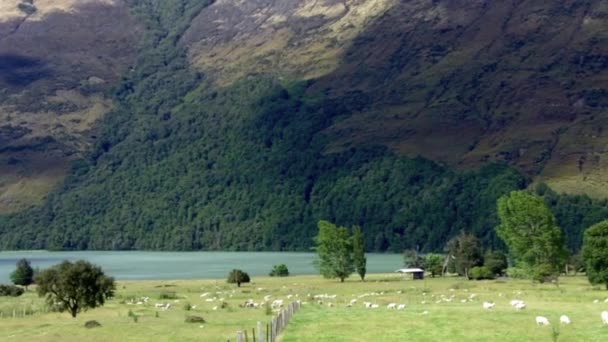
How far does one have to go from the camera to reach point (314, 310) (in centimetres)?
6231

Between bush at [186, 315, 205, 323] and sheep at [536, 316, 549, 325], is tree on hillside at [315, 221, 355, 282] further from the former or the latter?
sheep at [536, 316, 549, 325]

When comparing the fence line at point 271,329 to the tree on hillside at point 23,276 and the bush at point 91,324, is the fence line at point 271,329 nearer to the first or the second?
the bush at point 91,324

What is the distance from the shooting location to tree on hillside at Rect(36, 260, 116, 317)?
69438mm

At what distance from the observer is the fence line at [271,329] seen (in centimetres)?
3912

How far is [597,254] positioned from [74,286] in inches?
1786

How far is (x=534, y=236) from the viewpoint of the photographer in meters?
99.9

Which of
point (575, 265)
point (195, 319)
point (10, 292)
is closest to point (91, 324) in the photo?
point (195, 319)

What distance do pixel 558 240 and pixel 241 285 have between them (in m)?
36.2

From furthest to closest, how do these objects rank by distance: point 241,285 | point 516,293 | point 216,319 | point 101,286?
point 241,285 < point 516,293 < point 101,286 < point 216,319

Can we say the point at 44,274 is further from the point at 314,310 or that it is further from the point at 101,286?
the point at 314,310

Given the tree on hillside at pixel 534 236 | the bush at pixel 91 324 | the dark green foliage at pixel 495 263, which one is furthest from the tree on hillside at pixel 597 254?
the bush at pixel 91 324

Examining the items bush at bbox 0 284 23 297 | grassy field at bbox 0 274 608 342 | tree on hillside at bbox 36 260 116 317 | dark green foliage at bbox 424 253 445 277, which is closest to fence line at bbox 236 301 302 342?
grassy field at bbox 0 274 608 342

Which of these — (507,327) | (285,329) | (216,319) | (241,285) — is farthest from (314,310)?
(241,285)

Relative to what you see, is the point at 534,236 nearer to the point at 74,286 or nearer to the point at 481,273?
the point at 481,273
